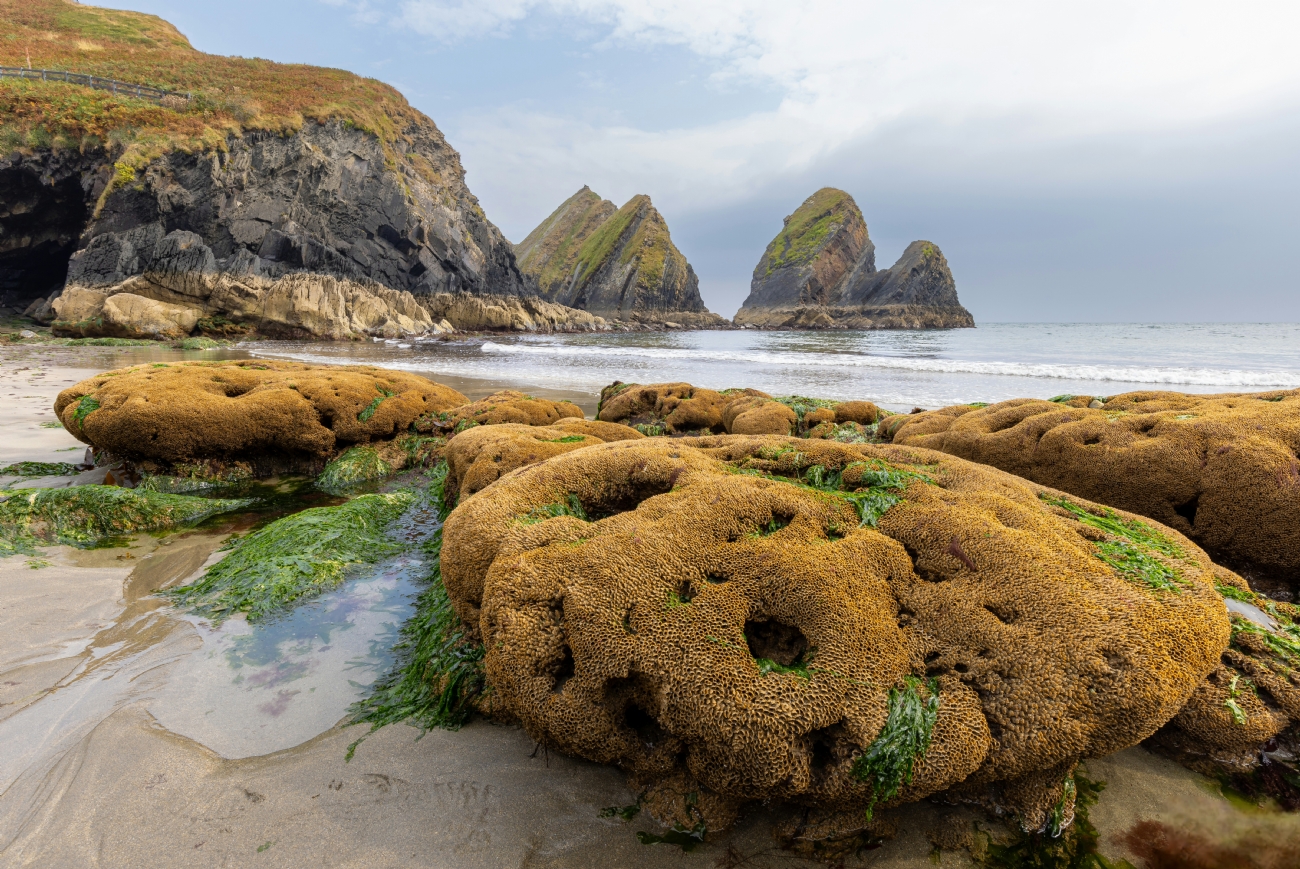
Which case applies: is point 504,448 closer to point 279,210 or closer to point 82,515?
point 82,515

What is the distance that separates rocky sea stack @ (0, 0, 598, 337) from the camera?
34.5 meters

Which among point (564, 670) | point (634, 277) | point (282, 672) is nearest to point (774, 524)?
point (564, 670)

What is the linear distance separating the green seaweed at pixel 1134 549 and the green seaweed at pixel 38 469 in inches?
430

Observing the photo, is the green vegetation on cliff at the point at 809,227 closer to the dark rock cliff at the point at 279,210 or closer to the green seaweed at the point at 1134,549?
the dark rock cliff at the point at 279,210

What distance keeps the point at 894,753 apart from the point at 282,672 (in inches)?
139

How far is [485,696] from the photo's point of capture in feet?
9.95

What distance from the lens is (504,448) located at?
207 inches

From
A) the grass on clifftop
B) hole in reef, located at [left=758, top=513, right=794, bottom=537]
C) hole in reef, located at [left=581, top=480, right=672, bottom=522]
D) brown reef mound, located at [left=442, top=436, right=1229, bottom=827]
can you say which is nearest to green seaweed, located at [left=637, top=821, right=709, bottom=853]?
brown reef mound, located at [left=442, top=436, right=1229, bottom=827]

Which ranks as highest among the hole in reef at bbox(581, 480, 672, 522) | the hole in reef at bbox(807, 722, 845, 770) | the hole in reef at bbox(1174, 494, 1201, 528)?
the hole in reef at bbox(581, 480, 672, 522)

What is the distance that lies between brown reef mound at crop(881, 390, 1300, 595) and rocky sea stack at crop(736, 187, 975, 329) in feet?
324

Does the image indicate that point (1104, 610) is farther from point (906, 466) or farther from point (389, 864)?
point (389, 864)

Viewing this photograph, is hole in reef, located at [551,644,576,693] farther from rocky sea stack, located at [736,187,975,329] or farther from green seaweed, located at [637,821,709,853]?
rocky sea stack, located at [736,187,975,329]

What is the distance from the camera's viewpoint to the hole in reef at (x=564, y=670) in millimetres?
2541

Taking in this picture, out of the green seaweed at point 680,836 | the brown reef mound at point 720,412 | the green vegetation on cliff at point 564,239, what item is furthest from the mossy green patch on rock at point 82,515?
the green vegetation on cliff at point 564,239
